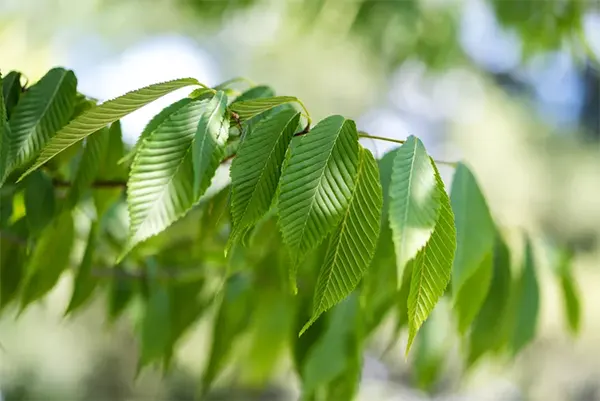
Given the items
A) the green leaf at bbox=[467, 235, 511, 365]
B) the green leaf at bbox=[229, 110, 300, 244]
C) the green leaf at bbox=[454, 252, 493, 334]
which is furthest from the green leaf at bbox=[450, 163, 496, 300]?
the green leaf at bbox=[229, 110, 300, 244]

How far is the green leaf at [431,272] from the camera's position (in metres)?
0.49

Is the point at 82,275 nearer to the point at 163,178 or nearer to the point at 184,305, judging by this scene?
the point at 184,305

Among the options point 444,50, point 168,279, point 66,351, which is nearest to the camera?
point 168,279

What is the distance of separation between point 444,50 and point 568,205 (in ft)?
7.24

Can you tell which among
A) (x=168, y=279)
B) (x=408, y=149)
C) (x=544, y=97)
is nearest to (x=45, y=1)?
(x=168, y=279)

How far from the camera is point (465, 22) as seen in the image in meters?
3.48

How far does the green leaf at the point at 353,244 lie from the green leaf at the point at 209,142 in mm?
97

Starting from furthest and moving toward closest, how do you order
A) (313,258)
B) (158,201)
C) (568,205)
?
(568,205) → (313,258) → (158,201)

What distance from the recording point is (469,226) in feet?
2.28

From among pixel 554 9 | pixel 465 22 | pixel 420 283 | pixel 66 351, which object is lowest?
pixel 420 283

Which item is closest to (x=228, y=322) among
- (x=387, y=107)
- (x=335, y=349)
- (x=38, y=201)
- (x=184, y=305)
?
(x=184, y=305)

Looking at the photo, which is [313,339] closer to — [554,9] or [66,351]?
Result: [554,9]

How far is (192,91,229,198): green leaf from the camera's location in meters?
0.46

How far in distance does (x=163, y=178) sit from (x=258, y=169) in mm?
68
